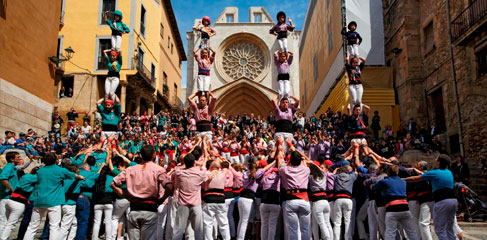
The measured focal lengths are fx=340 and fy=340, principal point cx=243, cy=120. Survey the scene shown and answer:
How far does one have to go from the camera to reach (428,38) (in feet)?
60.4

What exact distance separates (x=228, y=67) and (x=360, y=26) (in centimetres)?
1817

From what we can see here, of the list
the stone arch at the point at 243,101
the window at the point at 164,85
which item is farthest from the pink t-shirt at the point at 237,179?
the stone arch at the point at 243,101

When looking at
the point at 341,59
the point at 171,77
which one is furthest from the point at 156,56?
the point at 341,59

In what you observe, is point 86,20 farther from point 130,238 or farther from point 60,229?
point 130,238

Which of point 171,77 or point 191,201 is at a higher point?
point 171,77

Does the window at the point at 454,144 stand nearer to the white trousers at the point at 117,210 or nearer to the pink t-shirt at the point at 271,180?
the pink t-shirt at the point at 271,180

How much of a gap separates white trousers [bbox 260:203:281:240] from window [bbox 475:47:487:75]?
1220 cm

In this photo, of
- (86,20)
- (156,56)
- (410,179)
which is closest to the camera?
(410,179)

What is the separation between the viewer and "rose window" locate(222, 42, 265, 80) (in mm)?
37281

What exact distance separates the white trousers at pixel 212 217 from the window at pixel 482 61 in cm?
1279

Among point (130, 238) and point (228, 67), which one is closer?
point (130, 238)

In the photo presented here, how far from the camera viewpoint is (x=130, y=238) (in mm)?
4973

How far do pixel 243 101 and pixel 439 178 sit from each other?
3058 centimetres

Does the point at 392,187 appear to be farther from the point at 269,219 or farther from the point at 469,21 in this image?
the point at 469,21
